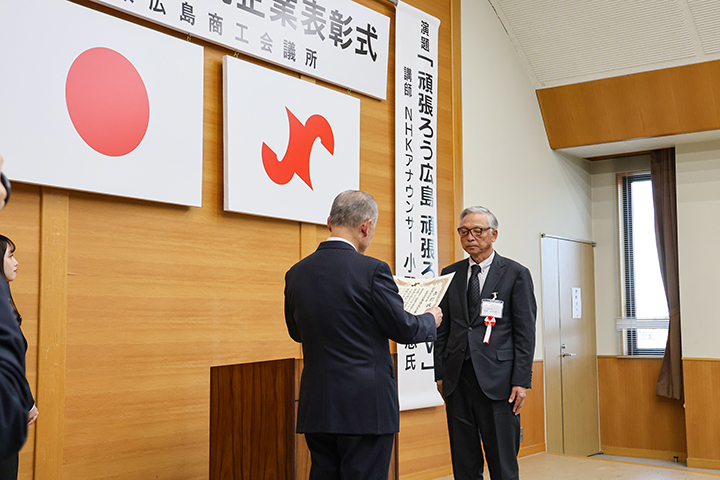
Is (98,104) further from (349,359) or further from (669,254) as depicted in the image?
(669,254)

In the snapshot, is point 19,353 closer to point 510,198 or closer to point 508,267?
point 508,267

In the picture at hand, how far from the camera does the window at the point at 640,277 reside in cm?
695

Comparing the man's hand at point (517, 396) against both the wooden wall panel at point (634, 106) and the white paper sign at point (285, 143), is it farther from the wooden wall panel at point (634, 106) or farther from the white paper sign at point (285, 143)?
the wooden wall panel at point (634, 106)

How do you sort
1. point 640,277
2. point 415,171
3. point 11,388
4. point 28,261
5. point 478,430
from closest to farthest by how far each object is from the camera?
point 11,388 → point 28,261 → point 478,430 → point 415,171 → point 640,277

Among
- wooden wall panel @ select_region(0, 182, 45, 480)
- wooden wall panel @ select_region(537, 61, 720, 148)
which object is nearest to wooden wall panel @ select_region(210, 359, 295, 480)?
wooden wall panel @ select_region(0, 182, 45, 480)

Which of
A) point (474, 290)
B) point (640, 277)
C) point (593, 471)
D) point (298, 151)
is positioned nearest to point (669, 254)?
point (640, 277)

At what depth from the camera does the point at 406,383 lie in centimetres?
477

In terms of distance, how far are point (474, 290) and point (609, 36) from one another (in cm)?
360

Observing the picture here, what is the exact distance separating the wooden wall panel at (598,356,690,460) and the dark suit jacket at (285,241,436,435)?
17.6 feet

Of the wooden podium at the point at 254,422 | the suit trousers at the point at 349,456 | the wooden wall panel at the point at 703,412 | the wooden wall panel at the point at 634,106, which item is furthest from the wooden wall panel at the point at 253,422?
the wooden wall panel at the point at 703,412

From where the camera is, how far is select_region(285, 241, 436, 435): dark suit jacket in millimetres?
2312

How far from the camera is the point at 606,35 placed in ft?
19.2

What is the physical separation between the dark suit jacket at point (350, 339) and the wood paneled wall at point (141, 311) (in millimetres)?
1177

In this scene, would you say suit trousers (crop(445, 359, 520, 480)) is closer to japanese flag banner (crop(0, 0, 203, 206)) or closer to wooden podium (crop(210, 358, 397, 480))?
wooden podium (crop(210, 358, 397, 480))
